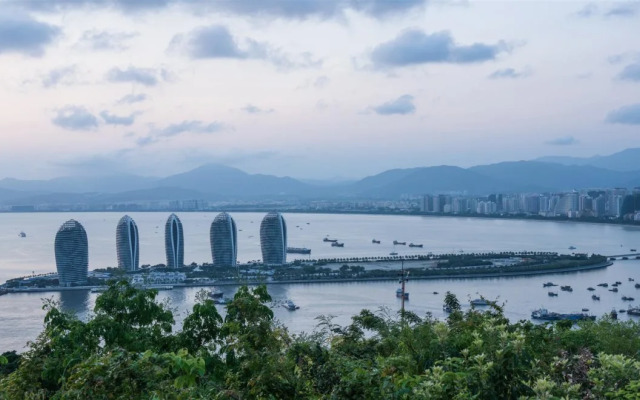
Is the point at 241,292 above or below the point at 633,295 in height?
above

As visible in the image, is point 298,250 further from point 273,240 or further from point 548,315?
point 548,315

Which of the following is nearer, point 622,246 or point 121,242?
point 121,242

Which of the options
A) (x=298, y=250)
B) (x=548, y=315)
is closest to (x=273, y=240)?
(x=298, y=250)

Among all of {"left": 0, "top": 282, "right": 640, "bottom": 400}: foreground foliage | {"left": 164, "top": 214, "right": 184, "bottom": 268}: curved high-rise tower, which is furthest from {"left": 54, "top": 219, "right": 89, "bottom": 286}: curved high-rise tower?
{"left": 0, "top": 282, "right": 640, "bottom": 400}: foreground foliage

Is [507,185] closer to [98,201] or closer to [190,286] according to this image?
[98,201]

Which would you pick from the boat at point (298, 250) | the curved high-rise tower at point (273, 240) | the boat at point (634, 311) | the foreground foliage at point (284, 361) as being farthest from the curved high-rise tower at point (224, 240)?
the foreground foliage at point (284, 361)

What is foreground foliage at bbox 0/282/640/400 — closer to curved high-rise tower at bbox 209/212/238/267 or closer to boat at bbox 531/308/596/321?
boat at bbox 531/308/596/321

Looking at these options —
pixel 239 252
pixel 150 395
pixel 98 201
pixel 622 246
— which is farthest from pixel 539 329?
pixel 98 201
